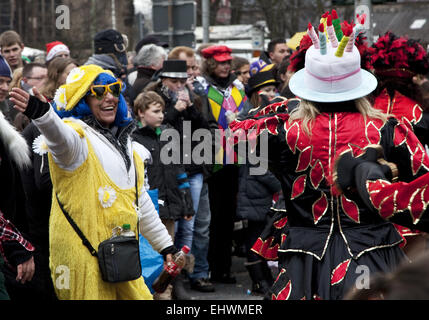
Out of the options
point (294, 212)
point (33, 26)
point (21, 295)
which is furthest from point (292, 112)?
point (33, 26)

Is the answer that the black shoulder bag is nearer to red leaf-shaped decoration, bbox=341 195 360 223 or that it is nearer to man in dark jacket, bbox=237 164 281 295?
red leaf-shaped decoration, bbox=341 195 360 223

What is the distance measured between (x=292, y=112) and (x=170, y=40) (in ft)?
25.8

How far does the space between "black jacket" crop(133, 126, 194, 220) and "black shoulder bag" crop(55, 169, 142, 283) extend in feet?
8.49

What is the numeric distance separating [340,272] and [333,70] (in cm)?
103

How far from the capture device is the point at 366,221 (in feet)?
14.1

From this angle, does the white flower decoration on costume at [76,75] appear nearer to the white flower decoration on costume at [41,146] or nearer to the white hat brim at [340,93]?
the white flower decoration on costume at [41,146]

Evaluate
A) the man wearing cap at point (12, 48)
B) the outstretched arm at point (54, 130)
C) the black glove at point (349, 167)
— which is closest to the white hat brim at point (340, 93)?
the outstretched arm at point (54, 130)

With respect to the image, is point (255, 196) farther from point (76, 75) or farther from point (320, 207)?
point (320, 207)

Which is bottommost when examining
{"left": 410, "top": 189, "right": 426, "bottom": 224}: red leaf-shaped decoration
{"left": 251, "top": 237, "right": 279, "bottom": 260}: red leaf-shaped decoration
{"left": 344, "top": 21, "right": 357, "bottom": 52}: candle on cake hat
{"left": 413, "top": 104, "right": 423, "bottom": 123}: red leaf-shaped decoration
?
{"left": 251, "top": 237, "right": 279, "bottom": 260}: red leaf-shaped decoration

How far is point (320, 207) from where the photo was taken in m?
4.36

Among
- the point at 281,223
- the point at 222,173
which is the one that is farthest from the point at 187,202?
the point at 281,223

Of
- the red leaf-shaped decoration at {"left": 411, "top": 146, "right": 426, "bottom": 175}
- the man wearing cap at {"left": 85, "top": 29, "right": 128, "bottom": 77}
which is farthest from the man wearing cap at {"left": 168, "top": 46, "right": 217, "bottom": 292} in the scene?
the red leaf-shaped decoration at {"left": 411, "top": 146, "right": 426, "bottom": 175}

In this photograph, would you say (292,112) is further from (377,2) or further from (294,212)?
(377,2)

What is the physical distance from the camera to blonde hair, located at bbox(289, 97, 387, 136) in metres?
4.39
